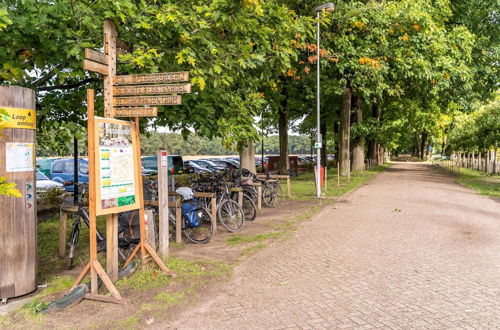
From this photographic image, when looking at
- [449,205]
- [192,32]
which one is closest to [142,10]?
[192,32]

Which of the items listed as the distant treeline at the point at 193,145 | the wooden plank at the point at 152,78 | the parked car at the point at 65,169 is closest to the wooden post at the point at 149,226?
the wooden plank at the point at 152,78

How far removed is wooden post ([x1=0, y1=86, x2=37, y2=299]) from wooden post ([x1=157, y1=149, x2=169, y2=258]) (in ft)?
5.29

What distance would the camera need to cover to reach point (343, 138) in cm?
2278

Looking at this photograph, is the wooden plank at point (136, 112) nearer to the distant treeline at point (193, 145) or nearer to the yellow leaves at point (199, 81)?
the yellow leaves at point (199, 81)

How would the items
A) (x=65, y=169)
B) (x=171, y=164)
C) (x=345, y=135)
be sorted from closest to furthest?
(x=65, y=169), (x=171, y=164), (x=345, y=135)

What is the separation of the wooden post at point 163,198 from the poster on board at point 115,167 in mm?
641

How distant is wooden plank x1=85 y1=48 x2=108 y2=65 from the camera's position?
4.88 meters

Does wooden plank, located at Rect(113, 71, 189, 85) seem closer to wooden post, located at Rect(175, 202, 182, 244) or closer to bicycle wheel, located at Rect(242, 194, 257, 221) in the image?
wooden post, located at Rect(175, 202, 182, 244)

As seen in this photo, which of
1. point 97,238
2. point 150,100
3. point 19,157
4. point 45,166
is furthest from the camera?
point 45,166

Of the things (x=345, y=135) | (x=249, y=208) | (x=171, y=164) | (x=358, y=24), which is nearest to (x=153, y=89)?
(x=249, y=208)

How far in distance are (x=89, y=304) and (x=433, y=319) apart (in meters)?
3.57

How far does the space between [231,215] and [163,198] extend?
9.21ft

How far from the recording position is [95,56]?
502 cm

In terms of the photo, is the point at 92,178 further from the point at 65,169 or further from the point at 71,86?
the point at 65,169
